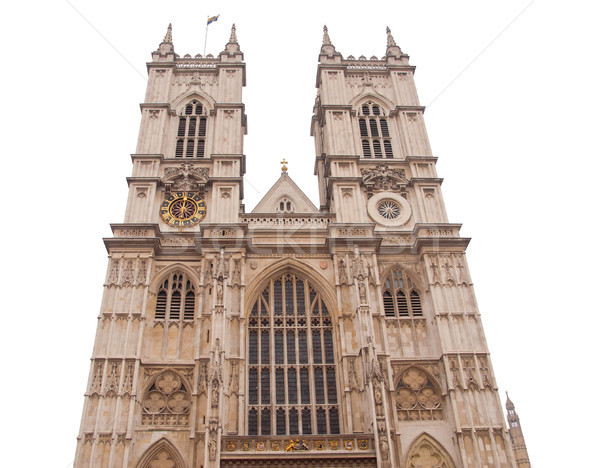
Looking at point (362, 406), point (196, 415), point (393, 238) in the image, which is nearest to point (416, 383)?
point (362, 406)

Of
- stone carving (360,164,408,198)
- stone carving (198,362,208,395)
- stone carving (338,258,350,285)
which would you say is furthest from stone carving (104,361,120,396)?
stone carving (360,164,408,198)

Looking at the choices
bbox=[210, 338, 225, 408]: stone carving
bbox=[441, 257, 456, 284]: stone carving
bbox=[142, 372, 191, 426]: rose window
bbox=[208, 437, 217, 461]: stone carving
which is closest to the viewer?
bbox=[208, 437, 217, 461]: stone carving

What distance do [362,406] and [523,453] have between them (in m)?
34.4

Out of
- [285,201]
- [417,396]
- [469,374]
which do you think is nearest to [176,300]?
[285,201]

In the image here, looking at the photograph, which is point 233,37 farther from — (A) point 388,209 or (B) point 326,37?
(A) point 388,209

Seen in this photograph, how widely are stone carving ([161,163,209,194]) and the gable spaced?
125 inches

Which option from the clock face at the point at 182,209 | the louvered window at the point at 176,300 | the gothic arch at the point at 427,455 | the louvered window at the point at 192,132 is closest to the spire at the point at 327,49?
the louvered window at the point at 192,132

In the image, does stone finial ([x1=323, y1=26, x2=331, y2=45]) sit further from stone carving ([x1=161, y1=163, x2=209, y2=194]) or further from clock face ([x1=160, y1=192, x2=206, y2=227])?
clock face ([x1=160, y1=192, x2=206, y2=227])

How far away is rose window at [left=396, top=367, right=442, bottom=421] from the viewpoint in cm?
2245

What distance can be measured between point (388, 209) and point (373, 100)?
8.15 meters

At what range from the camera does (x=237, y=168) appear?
29.3m

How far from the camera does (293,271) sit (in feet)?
85.7

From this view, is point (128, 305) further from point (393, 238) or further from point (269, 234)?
point (393, 238)

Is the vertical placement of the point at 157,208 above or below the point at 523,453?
above
